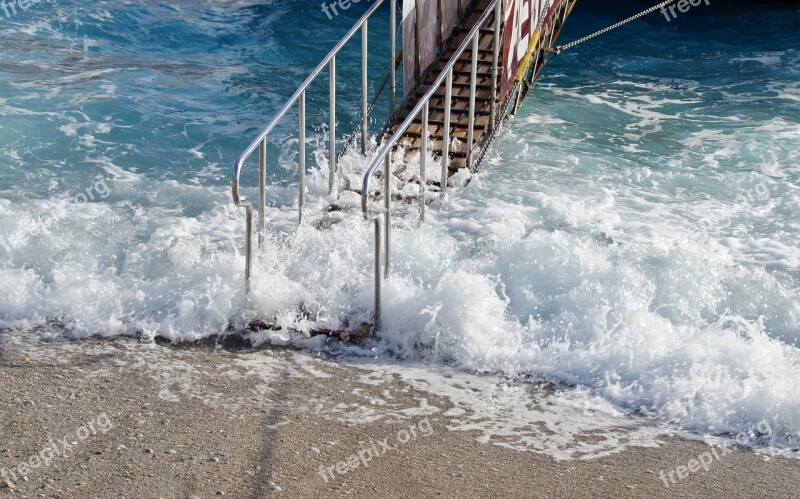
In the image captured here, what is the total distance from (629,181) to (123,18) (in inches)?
360

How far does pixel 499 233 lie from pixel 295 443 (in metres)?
2.79

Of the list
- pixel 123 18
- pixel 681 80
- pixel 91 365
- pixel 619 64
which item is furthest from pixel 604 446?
pixel 123 18

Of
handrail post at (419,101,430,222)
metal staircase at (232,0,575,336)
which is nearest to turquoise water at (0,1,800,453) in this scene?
handrail post at (419,101,430,222)

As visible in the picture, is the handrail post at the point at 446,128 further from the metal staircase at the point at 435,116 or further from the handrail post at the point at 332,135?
the handrail post at the point at 332,135

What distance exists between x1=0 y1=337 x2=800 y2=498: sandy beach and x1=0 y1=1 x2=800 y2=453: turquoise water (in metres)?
0.38

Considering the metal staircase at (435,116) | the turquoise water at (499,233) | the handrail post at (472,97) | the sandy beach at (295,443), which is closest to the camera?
the sandy beach at (295,443)

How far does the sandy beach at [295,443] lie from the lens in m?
3.96

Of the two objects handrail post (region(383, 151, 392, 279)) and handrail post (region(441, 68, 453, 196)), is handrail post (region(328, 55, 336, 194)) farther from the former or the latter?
handrail post (region(383, 151, 392, 279))

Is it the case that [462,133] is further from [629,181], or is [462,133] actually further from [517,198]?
[629,181]

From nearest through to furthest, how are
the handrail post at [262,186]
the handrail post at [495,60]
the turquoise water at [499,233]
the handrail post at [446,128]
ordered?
1. the turquoise water at [499,233]
2. the handrail post at [262,186]
3. the handrail post at [446,128]
4. the handrail post at [495,60]

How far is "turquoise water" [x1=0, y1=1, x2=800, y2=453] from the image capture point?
5.20 metres

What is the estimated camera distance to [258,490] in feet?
12.8

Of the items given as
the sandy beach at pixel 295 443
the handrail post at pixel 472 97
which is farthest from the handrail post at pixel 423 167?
the sandy beach at pixel 295 443

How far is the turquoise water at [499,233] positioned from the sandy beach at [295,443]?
38 cm
